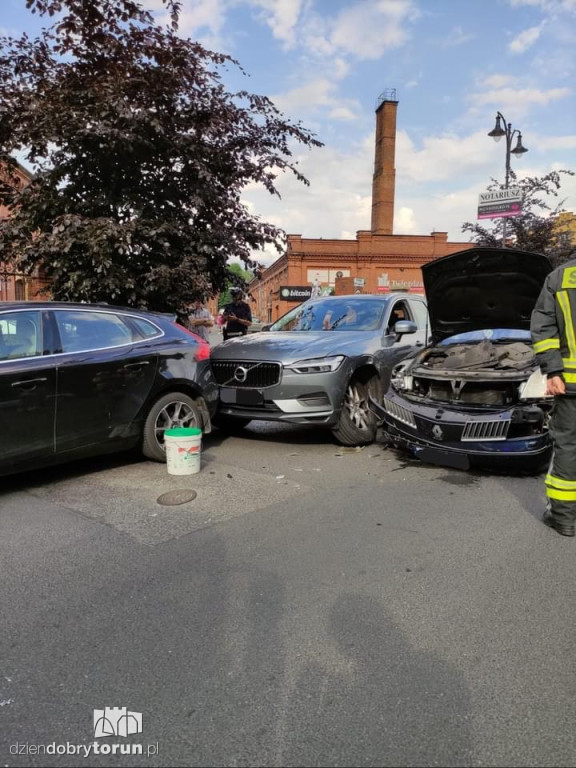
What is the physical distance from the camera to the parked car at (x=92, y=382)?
14.9 feet

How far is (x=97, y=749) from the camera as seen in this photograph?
2066 millimetres

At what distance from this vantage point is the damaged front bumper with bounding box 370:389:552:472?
505 cm

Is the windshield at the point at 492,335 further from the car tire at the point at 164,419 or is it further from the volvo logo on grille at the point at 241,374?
the car tire at the point at 164,419

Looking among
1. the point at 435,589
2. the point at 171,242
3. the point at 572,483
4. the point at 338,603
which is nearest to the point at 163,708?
the point at 338,603

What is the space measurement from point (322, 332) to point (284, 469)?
2.18 meters

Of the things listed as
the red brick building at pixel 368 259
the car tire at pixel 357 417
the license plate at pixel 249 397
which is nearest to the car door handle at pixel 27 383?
the license plate at pixel 249 397

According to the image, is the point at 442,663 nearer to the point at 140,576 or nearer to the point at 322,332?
the point at 140,576

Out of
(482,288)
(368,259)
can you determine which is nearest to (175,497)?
(482,288)

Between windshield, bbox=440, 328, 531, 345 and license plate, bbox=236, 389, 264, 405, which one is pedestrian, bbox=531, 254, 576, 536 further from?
license plate, bbox=236, 389, 264, 405

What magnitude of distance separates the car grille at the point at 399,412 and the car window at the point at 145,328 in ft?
8.14

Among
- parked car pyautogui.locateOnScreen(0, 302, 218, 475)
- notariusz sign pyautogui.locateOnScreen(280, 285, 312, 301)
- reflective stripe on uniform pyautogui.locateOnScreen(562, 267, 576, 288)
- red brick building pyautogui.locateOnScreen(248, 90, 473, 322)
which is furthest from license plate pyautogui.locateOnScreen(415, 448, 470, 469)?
red brick building pyautogui.locateOnScreen(248, 90, 473, 322)

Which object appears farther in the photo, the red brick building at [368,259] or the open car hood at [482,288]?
the red brick building at [368,259]

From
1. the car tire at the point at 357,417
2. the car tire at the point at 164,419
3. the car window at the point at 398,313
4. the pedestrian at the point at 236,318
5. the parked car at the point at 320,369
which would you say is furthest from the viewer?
the pedestrian at the point at 236,318

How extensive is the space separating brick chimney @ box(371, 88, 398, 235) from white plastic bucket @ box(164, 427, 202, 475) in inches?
1794
